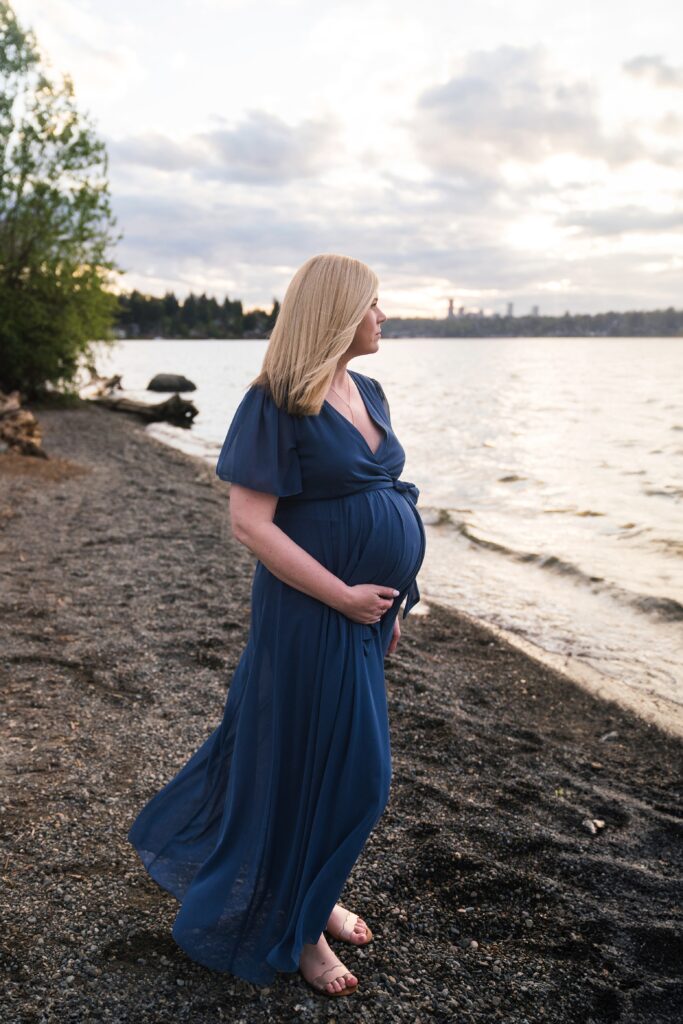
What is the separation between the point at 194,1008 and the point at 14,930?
31.2 inches

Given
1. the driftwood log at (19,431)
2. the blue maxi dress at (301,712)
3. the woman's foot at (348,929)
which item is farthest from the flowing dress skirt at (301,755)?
the driftwood log at (19,431)

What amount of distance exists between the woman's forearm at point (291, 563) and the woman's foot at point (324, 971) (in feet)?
4.19

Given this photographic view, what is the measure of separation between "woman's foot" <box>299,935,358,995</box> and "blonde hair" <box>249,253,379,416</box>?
189 cm

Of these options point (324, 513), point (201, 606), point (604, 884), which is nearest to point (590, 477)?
point (201, 606)

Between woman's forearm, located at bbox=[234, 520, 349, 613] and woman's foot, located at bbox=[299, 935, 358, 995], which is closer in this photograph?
woman's forearm, located at bbox=[234, 520, 349, 613]

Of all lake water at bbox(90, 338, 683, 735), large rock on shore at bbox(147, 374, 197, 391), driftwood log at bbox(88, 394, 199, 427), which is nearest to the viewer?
lake water at bbox(90, 338, 683, 735)

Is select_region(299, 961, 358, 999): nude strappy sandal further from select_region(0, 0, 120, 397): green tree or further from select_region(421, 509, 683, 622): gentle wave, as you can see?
select_region(0, 0, 120, 397): green tree

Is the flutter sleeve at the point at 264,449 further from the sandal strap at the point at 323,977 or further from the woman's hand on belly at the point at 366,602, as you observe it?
the sandal strap at the point at 323,977

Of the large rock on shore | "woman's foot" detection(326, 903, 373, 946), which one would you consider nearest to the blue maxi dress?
"woman's foot" detection(326, 903, 373, 946)

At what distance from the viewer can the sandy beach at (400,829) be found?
2820mm

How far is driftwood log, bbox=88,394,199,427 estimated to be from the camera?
2941 centimetres

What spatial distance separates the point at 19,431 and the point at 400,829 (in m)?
13.8

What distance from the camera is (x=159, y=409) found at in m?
29.7

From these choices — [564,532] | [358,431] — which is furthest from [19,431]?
[358,431]
